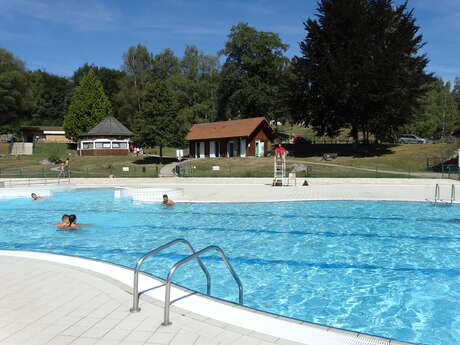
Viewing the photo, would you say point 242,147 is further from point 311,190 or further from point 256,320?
point 256,320

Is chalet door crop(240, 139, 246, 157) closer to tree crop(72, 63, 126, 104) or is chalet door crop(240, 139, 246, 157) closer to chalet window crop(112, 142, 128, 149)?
chalet window crop(112, 142, 128, 149)

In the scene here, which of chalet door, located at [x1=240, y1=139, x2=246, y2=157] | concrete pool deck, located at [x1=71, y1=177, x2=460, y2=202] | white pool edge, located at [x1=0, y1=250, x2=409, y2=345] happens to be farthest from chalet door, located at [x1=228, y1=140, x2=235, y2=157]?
white pool edge, located at [x1=0, y1=250, x2=409, y2=345]

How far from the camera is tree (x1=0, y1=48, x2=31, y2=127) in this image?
63.4 metres

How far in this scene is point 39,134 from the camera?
270ft

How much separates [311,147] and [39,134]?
5946 cm

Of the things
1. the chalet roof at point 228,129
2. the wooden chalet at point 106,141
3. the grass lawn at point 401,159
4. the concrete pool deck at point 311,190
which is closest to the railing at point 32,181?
the concrete pool deck at point 311,190

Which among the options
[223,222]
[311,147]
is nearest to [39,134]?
[311,147]

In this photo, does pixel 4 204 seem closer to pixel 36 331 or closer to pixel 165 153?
pixel 36 331

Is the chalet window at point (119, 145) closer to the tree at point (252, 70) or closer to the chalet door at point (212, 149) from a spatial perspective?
the chalet door at point (212, 149)

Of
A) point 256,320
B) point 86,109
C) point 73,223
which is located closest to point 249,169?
point 73,223

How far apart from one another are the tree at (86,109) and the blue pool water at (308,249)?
4729 cm

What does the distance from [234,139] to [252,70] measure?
19409mm

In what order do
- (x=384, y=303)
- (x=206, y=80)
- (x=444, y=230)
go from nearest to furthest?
(x=384, y=303) < (x=444, y=230) < (x=206, y=80)

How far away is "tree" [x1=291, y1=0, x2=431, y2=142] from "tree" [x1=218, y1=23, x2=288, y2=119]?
49.5 feet
